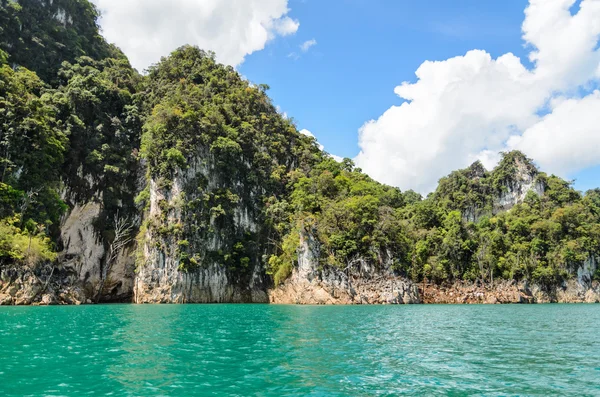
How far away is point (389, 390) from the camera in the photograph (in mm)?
8469

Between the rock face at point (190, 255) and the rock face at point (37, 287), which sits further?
the rock face at point (190, 255)

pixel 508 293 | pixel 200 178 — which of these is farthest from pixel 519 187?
pixel 200 178

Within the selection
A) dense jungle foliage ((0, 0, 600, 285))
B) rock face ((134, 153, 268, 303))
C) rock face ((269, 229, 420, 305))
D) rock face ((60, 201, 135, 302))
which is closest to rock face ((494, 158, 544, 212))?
dense jungle foliage ((0, 0, 600, 285))

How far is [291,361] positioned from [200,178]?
38.4 m

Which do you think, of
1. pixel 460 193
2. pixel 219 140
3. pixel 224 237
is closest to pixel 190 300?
pixel 224 237

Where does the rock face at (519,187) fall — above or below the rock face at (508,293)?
above

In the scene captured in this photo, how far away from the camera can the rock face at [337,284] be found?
141 feet

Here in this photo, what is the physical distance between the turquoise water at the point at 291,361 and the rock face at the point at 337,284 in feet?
82.3

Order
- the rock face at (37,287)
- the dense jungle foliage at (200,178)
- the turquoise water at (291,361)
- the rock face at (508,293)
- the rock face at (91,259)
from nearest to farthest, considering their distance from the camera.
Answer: the turquoise water at (291,361), the rock face at (37,287), the dense jungle foliage at (200,178), the rock face at (91,259), the rock face at (508,293)

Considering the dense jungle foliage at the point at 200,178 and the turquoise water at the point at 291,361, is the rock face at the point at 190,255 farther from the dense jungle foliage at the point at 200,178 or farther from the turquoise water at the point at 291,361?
the turquoise water at the point at 291,361

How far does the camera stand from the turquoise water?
8516mm

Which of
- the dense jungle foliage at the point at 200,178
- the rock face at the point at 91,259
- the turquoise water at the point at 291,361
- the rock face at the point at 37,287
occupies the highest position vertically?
the dense jungle foliage at the point at 200,178

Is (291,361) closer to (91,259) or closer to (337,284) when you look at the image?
(337,284)

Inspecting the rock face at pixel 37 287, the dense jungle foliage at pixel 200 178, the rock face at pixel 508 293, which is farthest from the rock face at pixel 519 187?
the rock face at pixel 37 287
